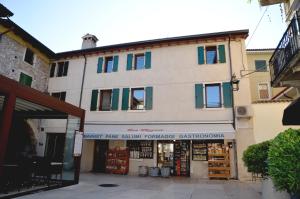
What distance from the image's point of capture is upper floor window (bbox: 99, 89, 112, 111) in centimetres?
1708

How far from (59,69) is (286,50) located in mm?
16520

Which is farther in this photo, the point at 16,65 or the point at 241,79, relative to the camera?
the point at 16,65

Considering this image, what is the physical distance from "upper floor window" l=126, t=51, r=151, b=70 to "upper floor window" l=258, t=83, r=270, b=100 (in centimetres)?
1181

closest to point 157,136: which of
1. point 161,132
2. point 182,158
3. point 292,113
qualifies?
A: point 161,132

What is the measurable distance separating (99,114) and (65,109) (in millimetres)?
6773

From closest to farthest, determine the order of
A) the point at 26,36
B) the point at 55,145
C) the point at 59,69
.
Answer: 1. the point at 26,36
2. the point at 55,145
3. the point at 59,69

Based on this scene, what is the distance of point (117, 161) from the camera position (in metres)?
15.9

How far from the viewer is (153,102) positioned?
51.6ft

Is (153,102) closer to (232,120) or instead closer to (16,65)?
(232,120)

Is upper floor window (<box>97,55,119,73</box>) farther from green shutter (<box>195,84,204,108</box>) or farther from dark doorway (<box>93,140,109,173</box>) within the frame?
green shutter (<box>195,84,204,108</box>)

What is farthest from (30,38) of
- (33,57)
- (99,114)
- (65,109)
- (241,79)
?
(241,79)

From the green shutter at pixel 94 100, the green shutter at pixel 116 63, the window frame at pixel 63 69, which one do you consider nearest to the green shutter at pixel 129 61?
the green shutter at pixel 116 63

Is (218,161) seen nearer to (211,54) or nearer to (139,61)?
(211,54)

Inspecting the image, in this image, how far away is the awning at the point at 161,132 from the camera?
13.0 metres
